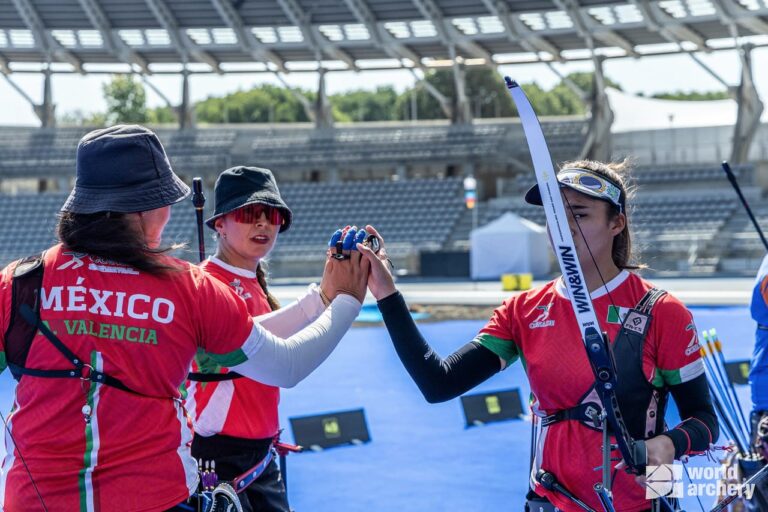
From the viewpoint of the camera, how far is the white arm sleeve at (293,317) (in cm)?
351

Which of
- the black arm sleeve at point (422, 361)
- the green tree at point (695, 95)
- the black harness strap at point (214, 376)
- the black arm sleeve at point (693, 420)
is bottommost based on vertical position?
the black harness strap at point (214, 376)

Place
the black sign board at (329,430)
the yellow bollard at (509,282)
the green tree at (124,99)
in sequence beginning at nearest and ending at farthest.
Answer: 1. the black sign board at (329,430)
2. the yellow bollard at (509,282)
3. the green tree at (124,99)

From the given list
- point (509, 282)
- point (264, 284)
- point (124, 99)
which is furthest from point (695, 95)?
point (264, 284)

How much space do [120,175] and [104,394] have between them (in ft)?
1.80

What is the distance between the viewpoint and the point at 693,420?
9.23 feet

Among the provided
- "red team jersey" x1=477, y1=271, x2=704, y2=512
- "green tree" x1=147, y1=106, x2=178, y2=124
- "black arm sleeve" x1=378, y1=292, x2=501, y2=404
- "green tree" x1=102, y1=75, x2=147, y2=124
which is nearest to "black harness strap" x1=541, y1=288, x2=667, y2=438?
"red team jersey" x1=477, y1=271, x2=704, y2=512

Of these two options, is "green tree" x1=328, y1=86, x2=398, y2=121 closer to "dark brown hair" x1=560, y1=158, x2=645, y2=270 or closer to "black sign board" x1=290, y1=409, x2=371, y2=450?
"black sign board" x1=290, y1=409, x2=371, y2=450

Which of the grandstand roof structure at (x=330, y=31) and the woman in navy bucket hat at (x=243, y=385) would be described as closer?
the woman in navy bucket hat at (x=243, y=385)

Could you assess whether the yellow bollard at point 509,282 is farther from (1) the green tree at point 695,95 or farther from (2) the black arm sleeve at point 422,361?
(1) the green tree at point 695,95

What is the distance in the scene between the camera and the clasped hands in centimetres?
301

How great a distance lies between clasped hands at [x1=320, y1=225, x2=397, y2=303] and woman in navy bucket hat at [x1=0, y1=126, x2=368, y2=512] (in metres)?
0.57

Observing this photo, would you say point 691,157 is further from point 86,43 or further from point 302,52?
point 86,43

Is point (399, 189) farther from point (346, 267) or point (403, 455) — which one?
point (346, 267)

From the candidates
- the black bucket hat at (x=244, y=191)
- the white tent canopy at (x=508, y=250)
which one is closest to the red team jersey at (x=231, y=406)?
the black bucket hat at (x=244, y=191)
